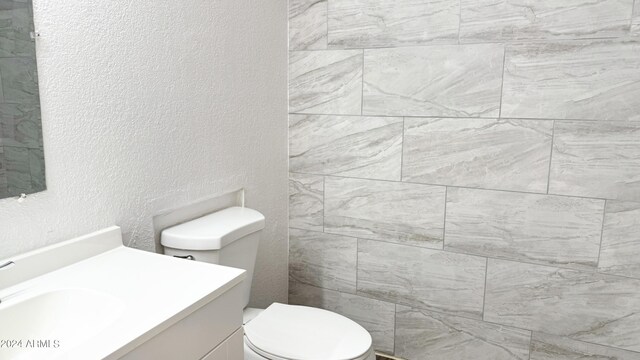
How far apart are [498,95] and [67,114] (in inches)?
63.5

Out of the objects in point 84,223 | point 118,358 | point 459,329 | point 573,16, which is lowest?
point 459,329

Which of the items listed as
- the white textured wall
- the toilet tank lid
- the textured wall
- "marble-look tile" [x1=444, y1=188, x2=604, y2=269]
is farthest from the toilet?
"marble-look tile" [x1=444, y1=188, x2=604, y2=269]

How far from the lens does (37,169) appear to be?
4.24ft

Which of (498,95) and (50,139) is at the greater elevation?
(498,95)

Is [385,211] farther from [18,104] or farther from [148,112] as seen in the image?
[18,104]

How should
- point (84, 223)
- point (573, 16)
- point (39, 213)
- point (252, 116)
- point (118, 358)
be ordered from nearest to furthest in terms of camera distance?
point (118, 358) < point (39, 213) < point (84, 223) < point (573, 16) < point (252, 116)

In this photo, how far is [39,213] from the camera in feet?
4.28

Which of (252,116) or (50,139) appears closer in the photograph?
(50,139)

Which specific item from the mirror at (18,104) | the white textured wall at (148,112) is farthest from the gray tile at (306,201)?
the mirror at (18,104)

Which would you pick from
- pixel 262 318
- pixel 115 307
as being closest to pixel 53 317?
pixel 115 307

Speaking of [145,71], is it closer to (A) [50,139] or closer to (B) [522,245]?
(A) [50,139]

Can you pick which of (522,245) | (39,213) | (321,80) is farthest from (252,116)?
(522,245)

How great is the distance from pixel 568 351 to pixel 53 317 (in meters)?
1.95

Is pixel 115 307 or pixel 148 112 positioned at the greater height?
pixel 148 112
